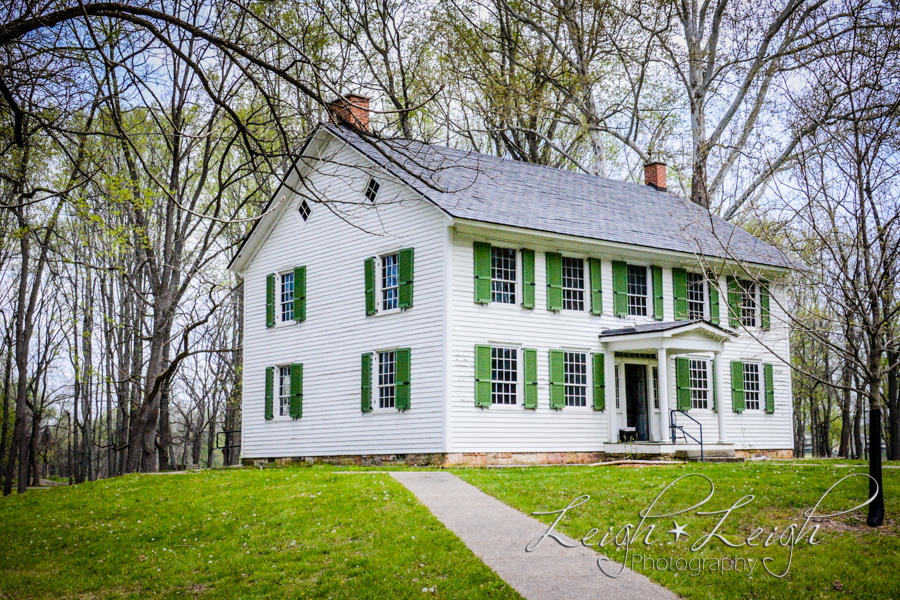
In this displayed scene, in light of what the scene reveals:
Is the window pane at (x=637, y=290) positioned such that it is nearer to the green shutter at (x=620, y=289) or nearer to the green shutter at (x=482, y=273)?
the green shutter at (x=620, y=289)

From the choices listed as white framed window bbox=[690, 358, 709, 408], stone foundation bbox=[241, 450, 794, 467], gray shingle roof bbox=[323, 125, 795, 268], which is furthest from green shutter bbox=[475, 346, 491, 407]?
white framed window bbox=[690, 358, 709, 408]

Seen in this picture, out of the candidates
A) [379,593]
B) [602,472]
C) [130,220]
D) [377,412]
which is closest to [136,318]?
[130,220]

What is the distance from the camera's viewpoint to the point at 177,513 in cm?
1292

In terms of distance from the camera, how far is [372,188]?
2047 cm

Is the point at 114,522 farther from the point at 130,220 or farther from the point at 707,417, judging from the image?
the point at 130,220

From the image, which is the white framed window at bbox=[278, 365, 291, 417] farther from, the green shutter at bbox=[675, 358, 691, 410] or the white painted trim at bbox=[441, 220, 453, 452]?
the green shutter at bbox=[675, 358, 691, 410]

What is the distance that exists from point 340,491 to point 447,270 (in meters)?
6.65

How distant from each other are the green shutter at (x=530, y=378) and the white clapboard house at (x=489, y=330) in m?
0.05

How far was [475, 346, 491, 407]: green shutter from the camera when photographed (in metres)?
18.2

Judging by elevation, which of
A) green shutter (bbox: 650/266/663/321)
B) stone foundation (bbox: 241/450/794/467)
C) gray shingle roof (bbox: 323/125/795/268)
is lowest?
stone foundation (bbox: 241/450/794/467)

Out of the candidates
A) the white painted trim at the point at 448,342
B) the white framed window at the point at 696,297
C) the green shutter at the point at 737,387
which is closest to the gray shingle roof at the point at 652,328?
the white framed window at the point at 696,297

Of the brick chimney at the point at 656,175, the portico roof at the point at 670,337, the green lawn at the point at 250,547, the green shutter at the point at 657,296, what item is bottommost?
the green lawn at the point at 250,547

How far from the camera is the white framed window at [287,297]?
22.0m

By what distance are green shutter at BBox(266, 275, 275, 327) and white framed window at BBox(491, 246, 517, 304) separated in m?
6.43
